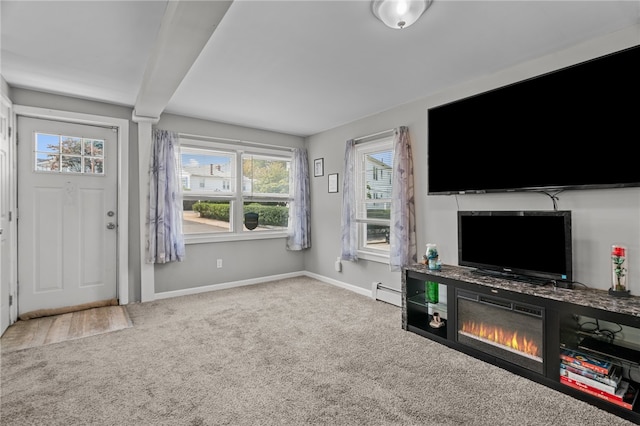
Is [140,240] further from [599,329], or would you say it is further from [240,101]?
[599,329]

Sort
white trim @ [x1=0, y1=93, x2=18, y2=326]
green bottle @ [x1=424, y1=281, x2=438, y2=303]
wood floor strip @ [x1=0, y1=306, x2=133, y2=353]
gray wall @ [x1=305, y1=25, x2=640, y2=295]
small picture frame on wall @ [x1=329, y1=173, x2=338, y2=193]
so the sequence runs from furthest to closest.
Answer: small picture frame on wall @ [x1=329, y1=173, x2=338, y2=193], white trim @ [x1=0, y1=93, x2=18, y2=326], green bottle @ [x1=424, y1=281, x2=438, y2=303], wood floor strip @ [x1=0, y1=306, x2=133, y2=353], gray wall @ [x1=305, y1=25, x2=640, y2=295]

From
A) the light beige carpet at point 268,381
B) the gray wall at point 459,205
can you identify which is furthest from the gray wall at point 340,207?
the light beige carpet at point 268,381

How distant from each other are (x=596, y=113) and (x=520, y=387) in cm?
195

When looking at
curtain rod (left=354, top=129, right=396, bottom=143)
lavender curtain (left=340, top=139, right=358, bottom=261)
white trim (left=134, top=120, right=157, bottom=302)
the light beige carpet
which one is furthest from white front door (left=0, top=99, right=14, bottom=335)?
curtain rod (left=354, top=129, right=396, bottom=143)

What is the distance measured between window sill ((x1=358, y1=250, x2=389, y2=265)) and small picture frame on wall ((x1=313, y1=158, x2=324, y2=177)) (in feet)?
4.87

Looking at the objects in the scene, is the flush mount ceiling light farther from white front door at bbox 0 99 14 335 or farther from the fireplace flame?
white front door at bbox 0 99 14 335

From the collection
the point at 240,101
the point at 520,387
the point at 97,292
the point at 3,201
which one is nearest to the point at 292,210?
the point at 240,101

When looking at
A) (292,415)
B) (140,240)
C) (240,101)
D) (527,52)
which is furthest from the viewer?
(140,240)

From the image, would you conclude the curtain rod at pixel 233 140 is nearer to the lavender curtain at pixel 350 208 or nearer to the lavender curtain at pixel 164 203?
the lavender curtain at pixel 164 203

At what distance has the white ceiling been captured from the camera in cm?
190

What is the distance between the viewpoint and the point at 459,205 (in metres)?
3.11

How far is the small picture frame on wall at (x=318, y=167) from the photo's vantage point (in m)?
4.94

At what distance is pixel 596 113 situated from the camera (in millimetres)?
2156

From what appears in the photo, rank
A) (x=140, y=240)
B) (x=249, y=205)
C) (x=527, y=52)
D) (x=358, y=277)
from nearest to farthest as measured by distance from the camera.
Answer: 1. (x=527, y=52)
2. (x=140, y=240)
3. (x=358, y=277)
4. (x=249, y=205)
